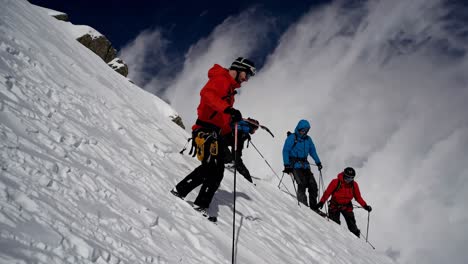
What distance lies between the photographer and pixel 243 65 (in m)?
5.72

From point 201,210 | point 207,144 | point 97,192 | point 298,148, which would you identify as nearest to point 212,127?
point 207,144

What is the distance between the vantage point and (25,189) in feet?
10.0

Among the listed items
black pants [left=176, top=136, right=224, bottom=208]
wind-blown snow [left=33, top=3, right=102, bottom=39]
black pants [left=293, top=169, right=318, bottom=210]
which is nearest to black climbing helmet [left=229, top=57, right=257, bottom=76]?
black pants [left=176, top=136, right=224, bottom=208]

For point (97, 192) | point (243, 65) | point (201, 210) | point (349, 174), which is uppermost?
point (349, 174)

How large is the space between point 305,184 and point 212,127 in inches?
280

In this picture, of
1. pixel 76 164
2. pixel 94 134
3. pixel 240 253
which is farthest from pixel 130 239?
pixel 94 134

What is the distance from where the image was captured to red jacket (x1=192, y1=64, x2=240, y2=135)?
5.20m

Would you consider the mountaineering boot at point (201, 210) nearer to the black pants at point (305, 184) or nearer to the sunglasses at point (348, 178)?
the black pants at point (305, 184)

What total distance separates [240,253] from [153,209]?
1.41 metres

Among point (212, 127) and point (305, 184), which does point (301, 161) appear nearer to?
point (305, 184)

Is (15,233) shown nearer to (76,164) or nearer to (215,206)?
(76,164)

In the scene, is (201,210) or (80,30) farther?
(80,30)

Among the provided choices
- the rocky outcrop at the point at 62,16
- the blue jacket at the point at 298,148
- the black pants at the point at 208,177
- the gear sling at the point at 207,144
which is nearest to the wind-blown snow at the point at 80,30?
the rocky outcrop at the point at 62,16

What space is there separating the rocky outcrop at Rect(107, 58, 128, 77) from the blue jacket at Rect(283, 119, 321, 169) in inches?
1046
